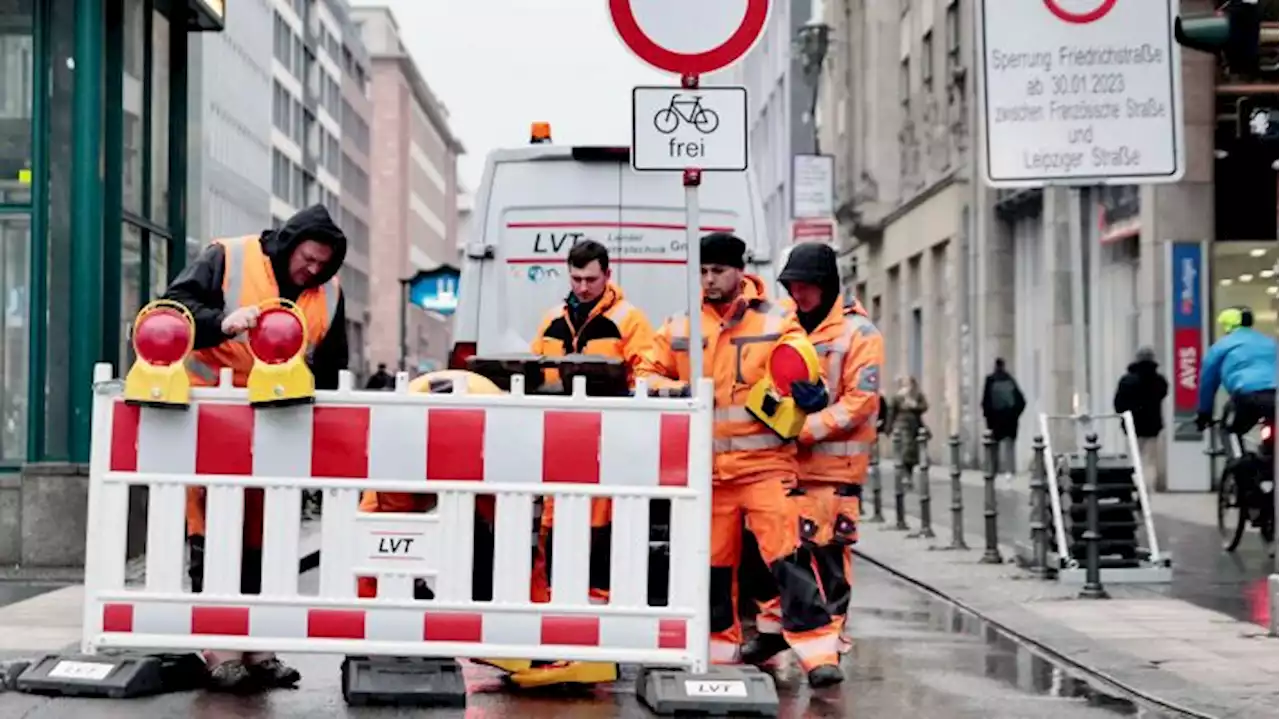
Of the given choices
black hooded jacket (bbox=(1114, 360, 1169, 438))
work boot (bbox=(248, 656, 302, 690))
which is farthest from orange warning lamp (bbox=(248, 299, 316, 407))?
black hooded jacket (bbox=(1114, 360, 1169, 438))

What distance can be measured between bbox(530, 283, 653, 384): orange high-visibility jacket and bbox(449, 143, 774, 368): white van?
85.1 inches

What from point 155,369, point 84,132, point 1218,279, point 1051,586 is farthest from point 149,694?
point 1218,279

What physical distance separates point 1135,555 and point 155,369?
7.96 m

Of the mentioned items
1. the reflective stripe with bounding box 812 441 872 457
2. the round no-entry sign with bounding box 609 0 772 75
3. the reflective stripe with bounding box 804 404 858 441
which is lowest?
the reflective stripe with bounding box 812 441 872 457

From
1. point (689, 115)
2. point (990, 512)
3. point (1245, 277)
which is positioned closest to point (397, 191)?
point (1245, 277)

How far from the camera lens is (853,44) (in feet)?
158

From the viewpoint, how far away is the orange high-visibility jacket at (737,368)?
7.96 m

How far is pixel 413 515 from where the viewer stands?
700cm

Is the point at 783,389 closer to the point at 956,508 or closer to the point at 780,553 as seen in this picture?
the point at 780,553

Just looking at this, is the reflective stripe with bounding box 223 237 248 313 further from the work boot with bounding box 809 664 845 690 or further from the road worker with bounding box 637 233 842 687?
the work boot with bounding box 809 664 845 690

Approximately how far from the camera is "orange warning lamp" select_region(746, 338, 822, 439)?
7.82 meters

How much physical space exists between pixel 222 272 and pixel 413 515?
133 cm

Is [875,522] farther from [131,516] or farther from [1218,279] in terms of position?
[131,516]

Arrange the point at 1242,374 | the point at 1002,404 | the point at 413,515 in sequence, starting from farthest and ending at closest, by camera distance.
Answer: the point at 1002,404 → the point at 1242,374 → the point at 413,515
